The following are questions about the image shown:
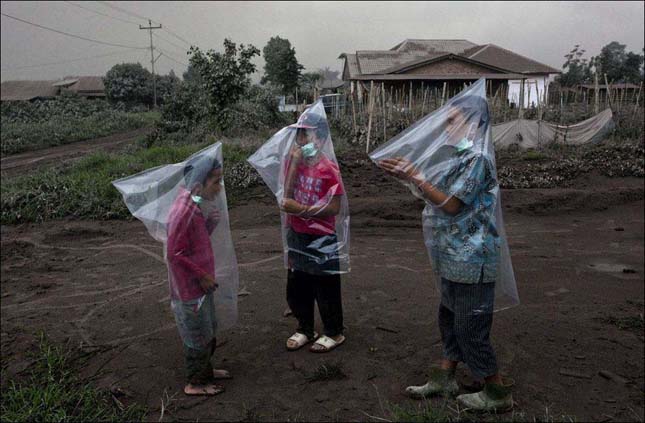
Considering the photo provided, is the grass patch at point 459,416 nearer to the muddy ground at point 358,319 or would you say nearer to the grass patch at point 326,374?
the muddy ground at point 358,319

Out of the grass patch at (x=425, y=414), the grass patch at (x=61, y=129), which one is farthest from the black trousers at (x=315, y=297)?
the grass patch at (x=61, y=129)

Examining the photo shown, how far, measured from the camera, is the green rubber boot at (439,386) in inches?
109

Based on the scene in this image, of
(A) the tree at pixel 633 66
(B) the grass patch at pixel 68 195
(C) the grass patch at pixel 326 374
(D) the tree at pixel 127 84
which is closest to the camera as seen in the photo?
(C) the grass patch at pixel 326 374

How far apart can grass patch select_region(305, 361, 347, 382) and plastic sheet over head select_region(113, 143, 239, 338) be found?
640 mm

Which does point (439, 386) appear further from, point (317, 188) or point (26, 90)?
point (26, 90)

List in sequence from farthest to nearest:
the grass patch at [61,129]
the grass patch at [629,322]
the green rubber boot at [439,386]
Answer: the grass patch at [61,129], the grass patch at [629,322], the green rubber boot at [439,386]

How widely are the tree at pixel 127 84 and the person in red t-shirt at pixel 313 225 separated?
1405 inches

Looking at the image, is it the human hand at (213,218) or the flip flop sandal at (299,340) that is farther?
the flip flop sandal at (299,340)

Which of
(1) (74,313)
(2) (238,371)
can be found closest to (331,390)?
(2) (238,371)

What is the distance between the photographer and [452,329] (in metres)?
2.78

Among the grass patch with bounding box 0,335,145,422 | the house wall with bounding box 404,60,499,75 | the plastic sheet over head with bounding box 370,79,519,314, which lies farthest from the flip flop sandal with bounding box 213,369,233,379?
the house wall with bounding box 404,60,499,75

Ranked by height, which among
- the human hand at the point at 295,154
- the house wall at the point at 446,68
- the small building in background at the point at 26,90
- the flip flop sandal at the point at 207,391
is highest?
the small building in background at the point at 26,90

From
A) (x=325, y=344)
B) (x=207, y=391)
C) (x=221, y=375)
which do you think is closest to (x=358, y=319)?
(x=325, y=344)

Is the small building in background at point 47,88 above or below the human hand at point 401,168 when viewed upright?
above
